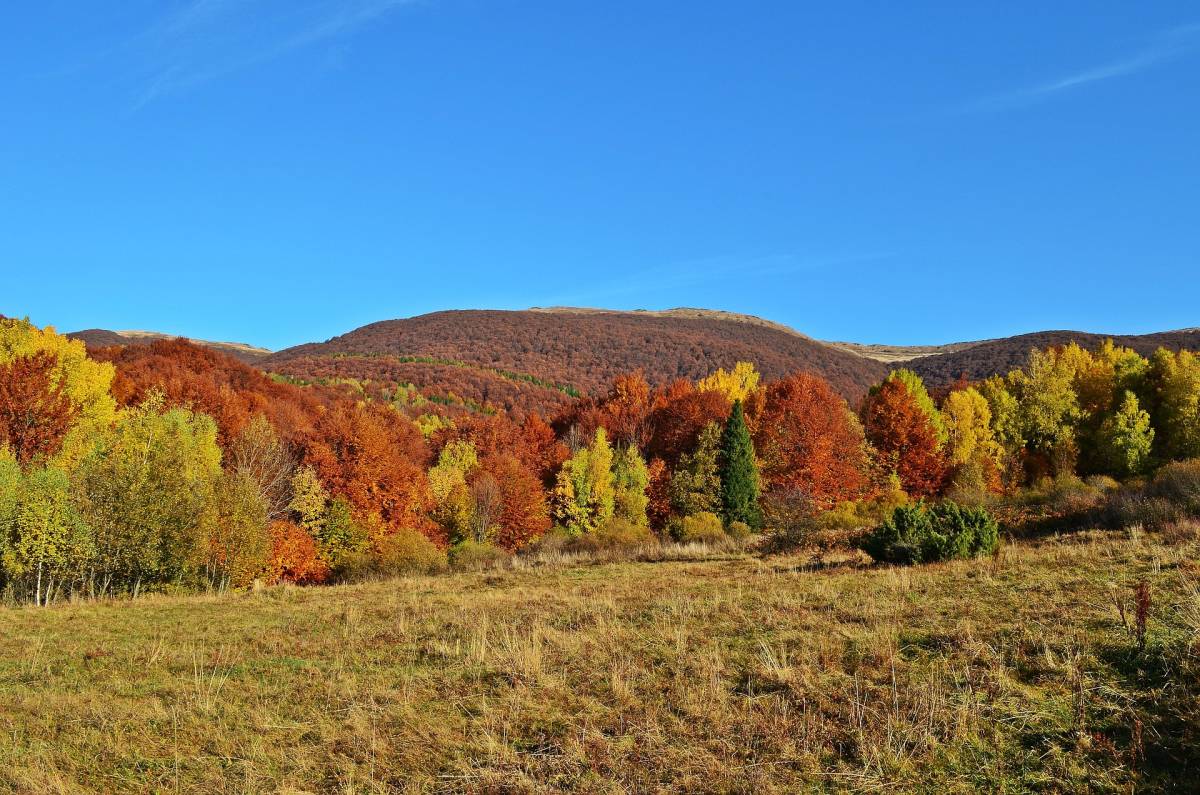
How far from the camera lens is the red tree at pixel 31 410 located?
40.3 meters

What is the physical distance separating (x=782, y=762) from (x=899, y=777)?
1.13m

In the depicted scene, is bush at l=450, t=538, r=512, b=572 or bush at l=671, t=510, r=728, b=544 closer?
bush at l=450, t=538, r=512, b=572

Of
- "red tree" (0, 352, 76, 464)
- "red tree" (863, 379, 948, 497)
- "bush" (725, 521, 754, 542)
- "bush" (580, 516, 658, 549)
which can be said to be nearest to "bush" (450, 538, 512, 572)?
"bush" (580, 516, 658, 549)

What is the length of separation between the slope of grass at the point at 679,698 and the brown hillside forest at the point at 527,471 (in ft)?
28.1

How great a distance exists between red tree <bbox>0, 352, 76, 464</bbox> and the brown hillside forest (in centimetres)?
11

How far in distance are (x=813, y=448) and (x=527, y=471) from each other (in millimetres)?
25917

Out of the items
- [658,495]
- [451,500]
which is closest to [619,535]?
[451,500]

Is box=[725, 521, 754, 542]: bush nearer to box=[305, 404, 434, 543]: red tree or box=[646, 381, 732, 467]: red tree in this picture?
box=[646, 381, 732, 467]: red tree

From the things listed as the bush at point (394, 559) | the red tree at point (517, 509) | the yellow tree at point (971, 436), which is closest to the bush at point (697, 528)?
the red tree at point (517, 509)

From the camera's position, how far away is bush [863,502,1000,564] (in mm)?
19469

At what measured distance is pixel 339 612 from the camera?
65.8 feet

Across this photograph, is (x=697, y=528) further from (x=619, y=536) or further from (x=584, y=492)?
(x=584, y=492)

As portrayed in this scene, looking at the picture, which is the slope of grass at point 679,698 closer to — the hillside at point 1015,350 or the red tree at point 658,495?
the red tree at point 658,495

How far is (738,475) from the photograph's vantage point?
201 ft
